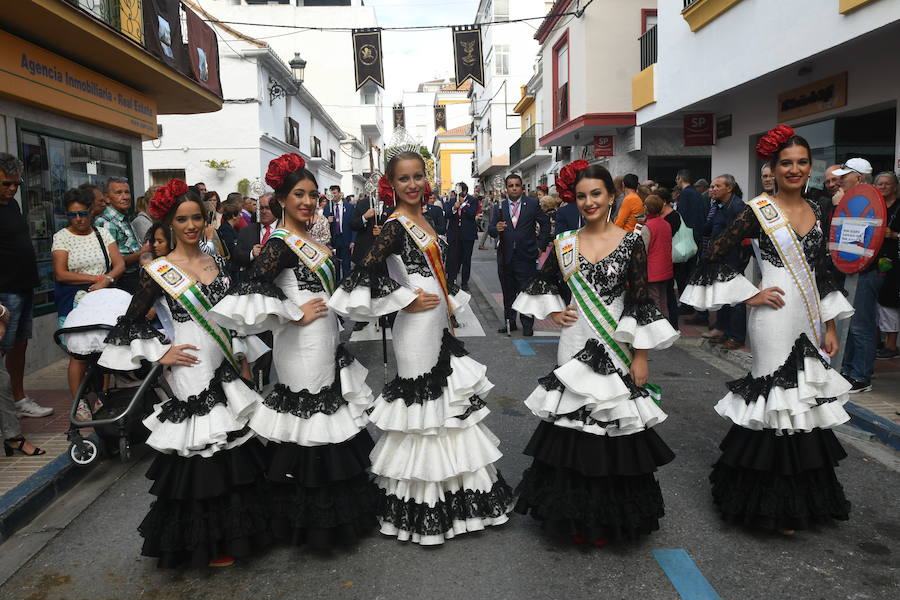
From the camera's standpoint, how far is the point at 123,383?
6.19 metres

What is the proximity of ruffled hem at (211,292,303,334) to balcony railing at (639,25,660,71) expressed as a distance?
13.9 meters

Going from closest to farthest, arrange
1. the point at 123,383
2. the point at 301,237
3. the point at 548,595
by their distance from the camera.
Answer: the point at 548,595, the point at 301,237, the point at 123,383

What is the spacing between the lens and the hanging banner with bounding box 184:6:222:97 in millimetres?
10562

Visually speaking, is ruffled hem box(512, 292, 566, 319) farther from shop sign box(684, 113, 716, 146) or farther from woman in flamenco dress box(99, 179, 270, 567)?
shop sign box(684, 113, 716, 146)

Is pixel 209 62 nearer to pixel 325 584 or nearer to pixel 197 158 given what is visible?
pixel 325 584

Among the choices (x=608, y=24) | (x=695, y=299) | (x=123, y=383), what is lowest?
(x=123, y=383)

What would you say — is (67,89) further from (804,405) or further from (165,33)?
(804,405)

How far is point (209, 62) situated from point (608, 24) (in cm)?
1070

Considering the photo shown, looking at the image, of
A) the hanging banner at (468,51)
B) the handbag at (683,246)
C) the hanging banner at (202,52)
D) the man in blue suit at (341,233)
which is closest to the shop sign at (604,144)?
the hanging banner at (468,51)

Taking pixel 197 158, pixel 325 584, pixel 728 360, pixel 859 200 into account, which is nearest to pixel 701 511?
pixel 325 584

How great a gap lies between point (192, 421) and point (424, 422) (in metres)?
1.13

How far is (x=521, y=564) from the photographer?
3561 mm

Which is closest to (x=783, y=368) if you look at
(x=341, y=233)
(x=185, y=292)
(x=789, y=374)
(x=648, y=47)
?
Result: (x=789, y=374)

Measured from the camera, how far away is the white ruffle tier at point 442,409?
3.63m
